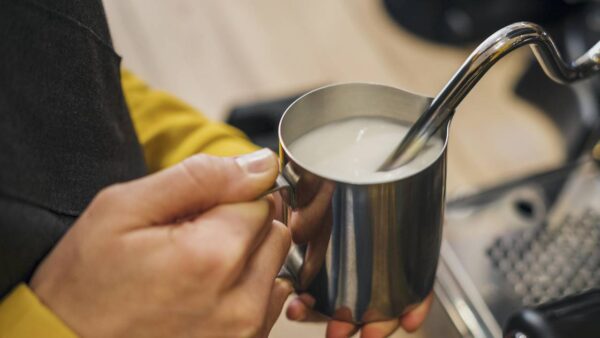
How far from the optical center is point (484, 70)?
41 cm

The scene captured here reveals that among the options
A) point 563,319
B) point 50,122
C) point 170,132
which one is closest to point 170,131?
point 170,132

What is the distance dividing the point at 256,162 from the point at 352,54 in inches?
44.0

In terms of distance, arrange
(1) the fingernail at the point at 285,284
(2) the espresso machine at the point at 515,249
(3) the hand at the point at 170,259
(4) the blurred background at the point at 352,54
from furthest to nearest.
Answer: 1. (4) the blurred background at the point at 352,54
2. (2) the espresso machine at the point at 515,249
3. (1) the fingernail at the point at 285,284
4. (3) the hand at the point at 170,259

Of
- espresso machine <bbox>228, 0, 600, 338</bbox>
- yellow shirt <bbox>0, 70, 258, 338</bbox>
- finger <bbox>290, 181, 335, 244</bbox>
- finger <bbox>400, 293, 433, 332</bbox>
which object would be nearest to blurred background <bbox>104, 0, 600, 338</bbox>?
espresso machine <bbox>228, 0, 600, 338</bbox>

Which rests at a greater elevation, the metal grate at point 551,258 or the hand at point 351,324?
the hand at point 351,324

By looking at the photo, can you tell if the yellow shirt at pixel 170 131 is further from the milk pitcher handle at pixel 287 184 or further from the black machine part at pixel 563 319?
the black machine part at pixel 563 319

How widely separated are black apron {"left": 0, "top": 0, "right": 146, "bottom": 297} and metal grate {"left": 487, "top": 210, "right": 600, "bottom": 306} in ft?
1.35

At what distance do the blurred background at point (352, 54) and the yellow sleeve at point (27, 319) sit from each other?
930mm

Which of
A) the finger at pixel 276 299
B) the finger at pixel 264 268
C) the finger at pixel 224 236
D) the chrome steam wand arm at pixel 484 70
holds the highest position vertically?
the chrome steam wand arm at pixel 484 70

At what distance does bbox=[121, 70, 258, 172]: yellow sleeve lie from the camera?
66cm

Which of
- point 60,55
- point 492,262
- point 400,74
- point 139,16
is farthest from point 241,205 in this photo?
point 139,16

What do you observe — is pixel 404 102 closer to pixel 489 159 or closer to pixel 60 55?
pixel 60 55

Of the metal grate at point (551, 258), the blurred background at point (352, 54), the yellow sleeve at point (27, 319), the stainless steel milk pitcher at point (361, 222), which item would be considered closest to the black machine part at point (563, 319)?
the stainless steel milk pitcher at point (361, 222)

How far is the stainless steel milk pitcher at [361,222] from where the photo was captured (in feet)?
1.35
